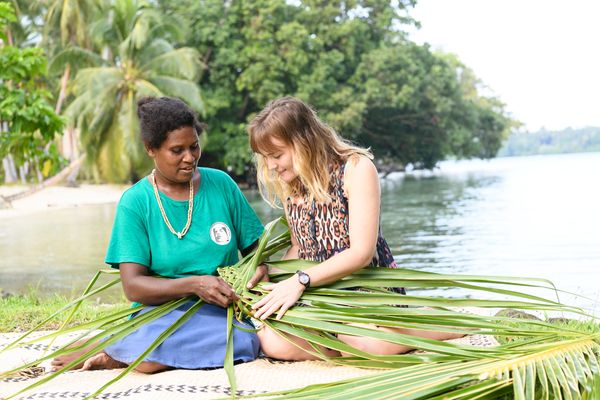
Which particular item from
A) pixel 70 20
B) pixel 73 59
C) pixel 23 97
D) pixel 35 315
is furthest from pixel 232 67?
pixel 35 315

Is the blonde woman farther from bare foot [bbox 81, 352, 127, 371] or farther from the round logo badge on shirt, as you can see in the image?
bare foot [bbox 81, 352, 127, 371]

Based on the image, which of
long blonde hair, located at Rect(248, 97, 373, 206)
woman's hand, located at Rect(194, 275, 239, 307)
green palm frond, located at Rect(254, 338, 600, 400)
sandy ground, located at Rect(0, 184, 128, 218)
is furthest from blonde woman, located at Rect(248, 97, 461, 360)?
sandy ground, located at Rect(0, 184, 128, 218)

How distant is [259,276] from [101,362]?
26.8 inches

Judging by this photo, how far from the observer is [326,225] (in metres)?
2.90

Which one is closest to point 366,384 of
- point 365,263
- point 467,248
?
point 365,263

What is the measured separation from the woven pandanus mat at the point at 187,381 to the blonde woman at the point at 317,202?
13cm

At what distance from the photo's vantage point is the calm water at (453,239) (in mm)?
9234

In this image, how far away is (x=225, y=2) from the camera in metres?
25.7

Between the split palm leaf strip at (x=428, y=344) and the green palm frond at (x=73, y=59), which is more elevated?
the green palm frond at (x=73, y=59)

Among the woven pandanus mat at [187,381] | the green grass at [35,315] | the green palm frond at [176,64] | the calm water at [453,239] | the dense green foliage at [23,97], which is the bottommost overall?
the calm water at [453,239]

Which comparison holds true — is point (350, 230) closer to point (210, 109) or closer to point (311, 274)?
point (311, 274)

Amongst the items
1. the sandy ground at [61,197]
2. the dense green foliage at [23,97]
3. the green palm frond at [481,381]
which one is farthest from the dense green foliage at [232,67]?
the green palm frond at [481,381]

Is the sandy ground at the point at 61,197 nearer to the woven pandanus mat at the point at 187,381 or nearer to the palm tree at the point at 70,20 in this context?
the palm tree at the point at 70,20

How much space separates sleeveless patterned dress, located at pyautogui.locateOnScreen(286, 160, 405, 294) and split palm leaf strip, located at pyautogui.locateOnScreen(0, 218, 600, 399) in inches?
3.0
